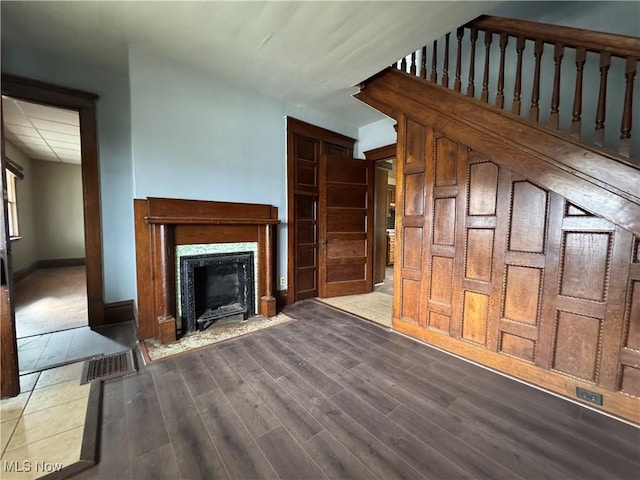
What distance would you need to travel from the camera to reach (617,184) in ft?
4.99

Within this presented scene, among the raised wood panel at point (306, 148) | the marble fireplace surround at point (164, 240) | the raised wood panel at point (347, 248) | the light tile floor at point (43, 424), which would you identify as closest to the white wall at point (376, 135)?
the raised wood panel at point (306, 148)

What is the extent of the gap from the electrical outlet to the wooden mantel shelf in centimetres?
289

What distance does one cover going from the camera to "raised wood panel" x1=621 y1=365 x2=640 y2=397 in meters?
1.51

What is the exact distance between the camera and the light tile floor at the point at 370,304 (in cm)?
310

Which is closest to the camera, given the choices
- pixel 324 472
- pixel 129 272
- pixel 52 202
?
pixel 324 472

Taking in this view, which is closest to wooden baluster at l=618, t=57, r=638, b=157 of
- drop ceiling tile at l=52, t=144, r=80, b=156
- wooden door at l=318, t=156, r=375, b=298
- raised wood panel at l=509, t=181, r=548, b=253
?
raised wood panel at l=509, t=181, r=548, b=253

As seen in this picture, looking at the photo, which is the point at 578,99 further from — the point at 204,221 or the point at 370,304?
the point at 204,221

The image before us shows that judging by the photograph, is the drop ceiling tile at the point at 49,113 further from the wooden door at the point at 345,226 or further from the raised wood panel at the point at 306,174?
the wooden door at the point at 345,226

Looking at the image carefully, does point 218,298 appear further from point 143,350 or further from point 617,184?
point 617,184

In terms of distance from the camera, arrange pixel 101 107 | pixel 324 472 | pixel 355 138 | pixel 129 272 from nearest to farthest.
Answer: pixel 324 472
pixel 101 107
pixel 129 272
pixel 355 138

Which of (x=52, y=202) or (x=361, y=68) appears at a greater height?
(x=361, y=68)

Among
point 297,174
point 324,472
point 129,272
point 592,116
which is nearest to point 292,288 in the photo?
point 297,174

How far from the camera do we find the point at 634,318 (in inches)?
59.6

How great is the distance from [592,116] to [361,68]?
2004 millimetres
